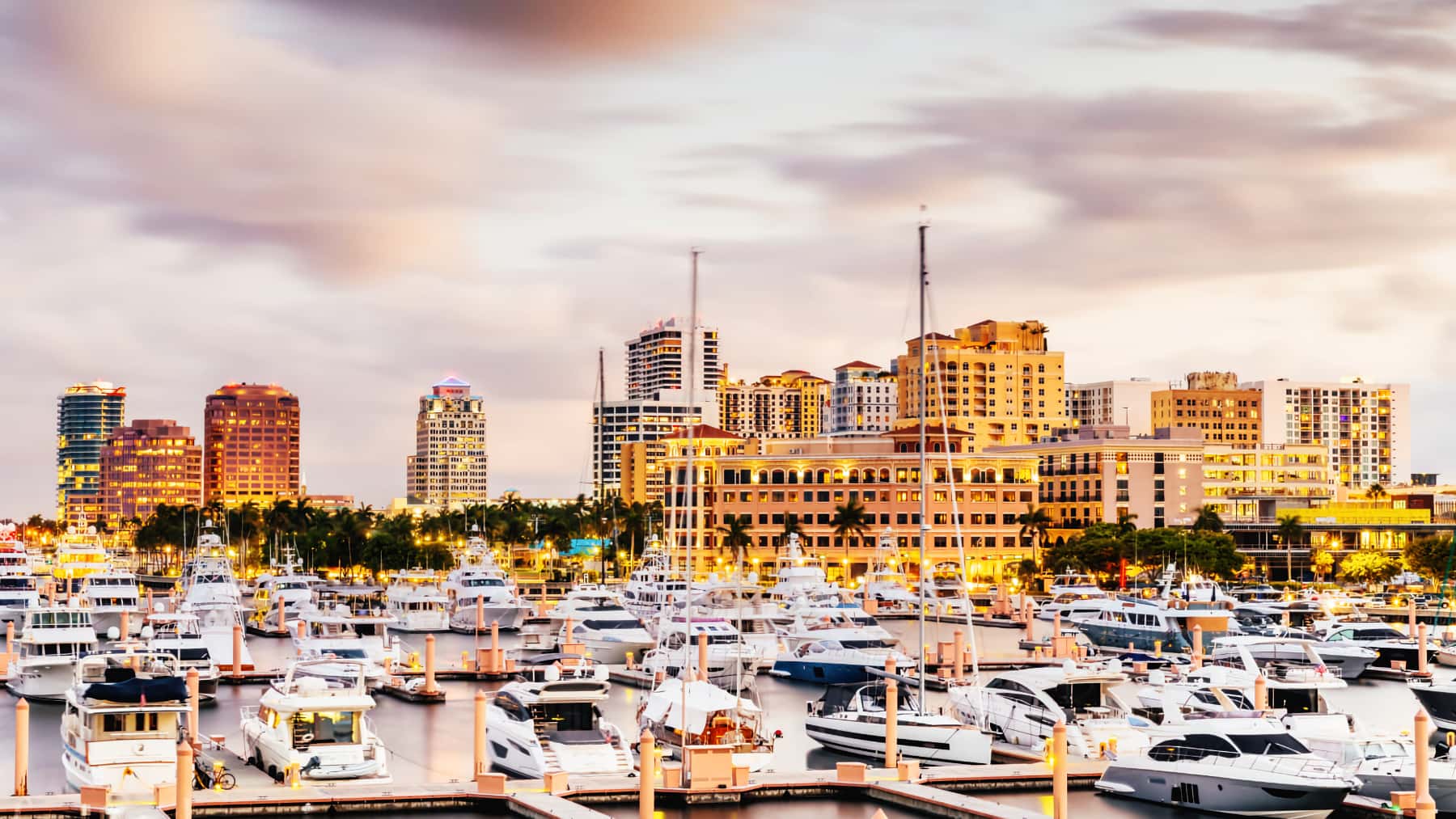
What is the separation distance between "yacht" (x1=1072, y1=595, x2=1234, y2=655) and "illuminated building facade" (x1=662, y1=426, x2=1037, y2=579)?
78.8 m

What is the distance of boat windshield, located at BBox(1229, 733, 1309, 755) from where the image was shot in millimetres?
39719

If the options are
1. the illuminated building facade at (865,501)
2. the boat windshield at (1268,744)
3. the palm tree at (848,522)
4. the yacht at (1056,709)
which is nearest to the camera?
the boat windshield at (1268,744)

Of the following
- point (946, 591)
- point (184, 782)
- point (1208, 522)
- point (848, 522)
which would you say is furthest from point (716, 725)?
point (1208, 522)

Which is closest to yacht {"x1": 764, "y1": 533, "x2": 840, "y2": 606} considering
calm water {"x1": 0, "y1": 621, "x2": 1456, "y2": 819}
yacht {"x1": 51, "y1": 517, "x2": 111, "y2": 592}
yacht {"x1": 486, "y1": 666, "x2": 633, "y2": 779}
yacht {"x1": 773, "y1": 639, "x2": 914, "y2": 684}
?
yacht {"x1": 773, "y1": 639, "x2": 914, "y2": 684}

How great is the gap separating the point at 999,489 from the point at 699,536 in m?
29.0

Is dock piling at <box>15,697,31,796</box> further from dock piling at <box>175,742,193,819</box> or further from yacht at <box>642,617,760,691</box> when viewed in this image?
yacht at <box>642,617,760,691</box>

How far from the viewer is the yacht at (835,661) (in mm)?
69144

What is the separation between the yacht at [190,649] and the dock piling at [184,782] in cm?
2527

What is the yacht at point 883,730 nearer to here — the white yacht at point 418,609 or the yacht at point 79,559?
the white yacht at point 418,609

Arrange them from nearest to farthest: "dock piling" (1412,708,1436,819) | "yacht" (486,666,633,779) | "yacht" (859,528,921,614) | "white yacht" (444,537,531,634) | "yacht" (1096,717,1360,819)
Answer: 1. "dock piling" (1412,708,1436,819)
2. "yacht" (1096,717,1360,819)
3. "yacht" (486,666,633,779)
4. "white yacht" (444,537,531,634)
5. "yacht" (859,528,921,614)

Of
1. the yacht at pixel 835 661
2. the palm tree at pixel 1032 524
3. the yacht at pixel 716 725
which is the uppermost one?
the palm tree at pixel 1032 524

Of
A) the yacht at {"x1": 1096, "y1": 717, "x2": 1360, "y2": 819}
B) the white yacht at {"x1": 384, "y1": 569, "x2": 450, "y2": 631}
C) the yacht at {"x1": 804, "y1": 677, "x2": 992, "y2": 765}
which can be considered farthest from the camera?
the white yacht at {"x1": 384, "y1": 569, "x2": 450, "y2": 631}

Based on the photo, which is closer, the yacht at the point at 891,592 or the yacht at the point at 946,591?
the yacht at the point at 946,591

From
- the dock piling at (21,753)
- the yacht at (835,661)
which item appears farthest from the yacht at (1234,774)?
the yacht at (835,661)
